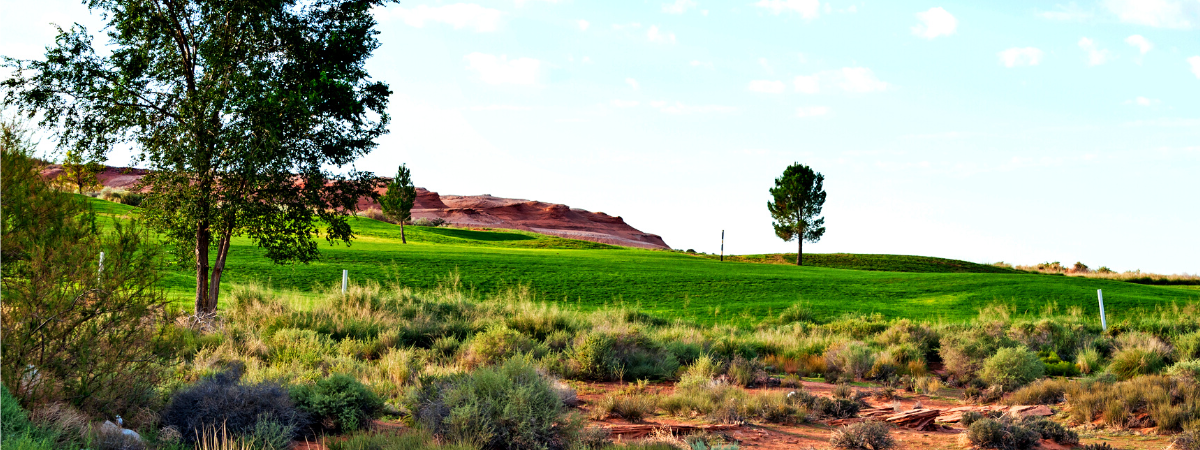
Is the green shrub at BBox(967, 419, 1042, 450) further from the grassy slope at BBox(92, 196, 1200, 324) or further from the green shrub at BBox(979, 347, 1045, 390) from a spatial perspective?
the grassy slope at BBox(92, 196, 1200, 324)

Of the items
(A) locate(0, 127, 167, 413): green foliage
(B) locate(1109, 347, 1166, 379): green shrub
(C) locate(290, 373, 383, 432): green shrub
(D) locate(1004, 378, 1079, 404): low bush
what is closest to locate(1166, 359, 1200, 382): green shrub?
(B) locate(1109, 347, 1166, 379): green shrub

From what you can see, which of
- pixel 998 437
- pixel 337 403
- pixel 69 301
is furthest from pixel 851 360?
pixel 69 301

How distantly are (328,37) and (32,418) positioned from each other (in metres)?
10.2

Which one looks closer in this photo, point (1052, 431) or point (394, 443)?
point (394, 443)

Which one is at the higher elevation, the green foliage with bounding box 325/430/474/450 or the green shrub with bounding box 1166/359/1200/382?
the green shrub with bounding box 1166/359/1200/382

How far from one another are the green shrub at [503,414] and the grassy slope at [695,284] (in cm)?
1426

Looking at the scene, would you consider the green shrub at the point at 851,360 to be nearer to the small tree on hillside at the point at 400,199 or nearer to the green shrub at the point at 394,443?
Answer: the green shrub at the point at 394,443

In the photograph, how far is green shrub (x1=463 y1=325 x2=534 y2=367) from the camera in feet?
40.6

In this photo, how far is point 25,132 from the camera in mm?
8930

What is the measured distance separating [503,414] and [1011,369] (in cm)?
920

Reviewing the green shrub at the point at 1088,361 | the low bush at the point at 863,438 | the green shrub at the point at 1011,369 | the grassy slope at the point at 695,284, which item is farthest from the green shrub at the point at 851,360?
the grassy slope at the point at 695,284

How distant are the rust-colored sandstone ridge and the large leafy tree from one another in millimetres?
75912

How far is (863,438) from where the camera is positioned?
7.94 meters

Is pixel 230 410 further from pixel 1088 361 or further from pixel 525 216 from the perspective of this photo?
pixel 525 216
